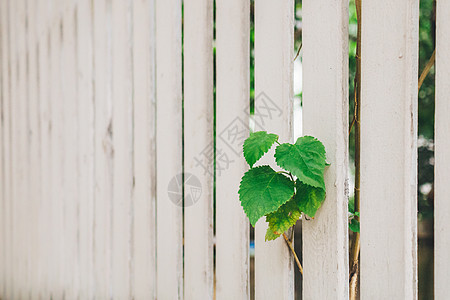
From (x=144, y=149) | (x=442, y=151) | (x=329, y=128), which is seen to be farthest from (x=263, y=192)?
(x=144, y=149)

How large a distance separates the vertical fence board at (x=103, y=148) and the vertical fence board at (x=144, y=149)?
0.15m

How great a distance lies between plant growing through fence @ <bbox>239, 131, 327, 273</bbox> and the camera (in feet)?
2.38

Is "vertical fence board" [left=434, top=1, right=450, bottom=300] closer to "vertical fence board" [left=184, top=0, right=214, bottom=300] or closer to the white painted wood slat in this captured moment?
"vertical fence board" [left=184, top=0, right=214, bottom=300]

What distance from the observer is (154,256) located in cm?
118

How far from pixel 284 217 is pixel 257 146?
159 mm

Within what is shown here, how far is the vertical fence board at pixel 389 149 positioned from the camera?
72 centimetres

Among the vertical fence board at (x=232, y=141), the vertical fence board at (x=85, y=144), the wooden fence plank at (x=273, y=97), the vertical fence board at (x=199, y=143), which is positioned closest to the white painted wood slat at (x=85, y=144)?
the vertical fence board at (x=85, y=144)

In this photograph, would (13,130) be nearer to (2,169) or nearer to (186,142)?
(2,169)

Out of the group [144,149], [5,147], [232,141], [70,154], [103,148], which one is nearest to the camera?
[232,141]

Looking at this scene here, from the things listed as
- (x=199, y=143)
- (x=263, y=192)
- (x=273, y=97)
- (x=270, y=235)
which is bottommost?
(x=270, y=235)

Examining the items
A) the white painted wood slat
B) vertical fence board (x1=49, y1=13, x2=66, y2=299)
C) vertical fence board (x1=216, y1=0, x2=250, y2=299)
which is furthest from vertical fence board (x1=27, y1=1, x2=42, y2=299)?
vertical fence board (x1=216, y1=0, x2=250, y2=299)

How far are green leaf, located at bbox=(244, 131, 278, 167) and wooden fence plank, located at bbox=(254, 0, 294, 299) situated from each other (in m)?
0.11

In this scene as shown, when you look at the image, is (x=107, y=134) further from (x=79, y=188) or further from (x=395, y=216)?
(x=395, y=216)

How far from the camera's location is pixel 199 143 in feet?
3.43
